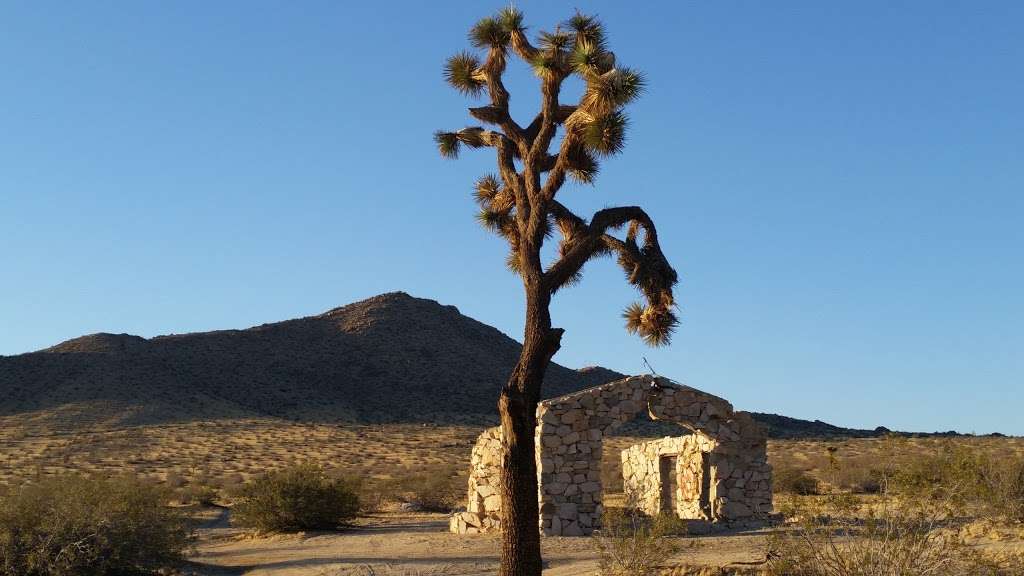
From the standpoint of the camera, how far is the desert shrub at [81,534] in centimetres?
1391

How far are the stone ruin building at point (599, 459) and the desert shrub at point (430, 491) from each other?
677cm

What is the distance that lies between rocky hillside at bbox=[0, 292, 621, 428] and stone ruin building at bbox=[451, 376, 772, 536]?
1419 inches

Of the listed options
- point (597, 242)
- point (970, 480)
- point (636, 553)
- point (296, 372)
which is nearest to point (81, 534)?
point (636, 553)

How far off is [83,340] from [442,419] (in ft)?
87.7

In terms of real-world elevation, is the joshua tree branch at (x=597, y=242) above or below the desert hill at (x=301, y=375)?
below

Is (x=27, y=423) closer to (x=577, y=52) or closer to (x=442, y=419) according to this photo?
(x=442, y=419)

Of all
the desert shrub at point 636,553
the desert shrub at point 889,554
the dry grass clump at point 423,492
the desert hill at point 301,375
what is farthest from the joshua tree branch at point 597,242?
the desert hill at point 301,375

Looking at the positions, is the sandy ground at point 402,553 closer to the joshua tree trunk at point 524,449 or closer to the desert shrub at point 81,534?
the desert shrub at point 81,534

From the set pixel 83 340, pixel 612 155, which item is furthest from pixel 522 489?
pixel 83 340

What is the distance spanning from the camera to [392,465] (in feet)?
124

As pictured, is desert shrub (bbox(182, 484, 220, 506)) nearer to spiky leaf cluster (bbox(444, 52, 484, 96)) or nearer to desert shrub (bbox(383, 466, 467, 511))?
desert shrub (bbox(383, 466, 467, 511))

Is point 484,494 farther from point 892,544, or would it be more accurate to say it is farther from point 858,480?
point 858,480

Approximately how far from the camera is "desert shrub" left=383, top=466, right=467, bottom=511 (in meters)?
27.3

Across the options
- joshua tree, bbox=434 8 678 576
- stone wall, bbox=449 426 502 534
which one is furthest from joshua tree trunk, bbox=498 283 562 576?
stone wall, bbox=449 426 502 534
